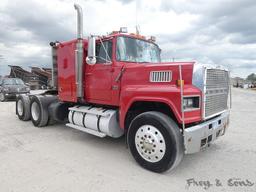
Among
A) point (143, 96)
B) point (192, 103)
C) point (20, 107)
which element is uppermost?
point (143, 96)

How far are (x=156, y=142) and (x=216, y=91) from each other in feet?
5.01

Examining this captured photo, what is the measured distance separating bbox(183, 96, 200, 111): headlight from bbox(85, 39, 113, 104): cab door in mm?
1881

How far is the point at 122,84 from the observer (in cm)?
458

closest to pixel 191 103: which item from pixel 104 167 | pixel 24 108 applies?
pixel 104 167

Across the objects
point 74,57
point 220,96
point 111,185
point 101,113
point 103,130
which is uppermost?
point 74,57

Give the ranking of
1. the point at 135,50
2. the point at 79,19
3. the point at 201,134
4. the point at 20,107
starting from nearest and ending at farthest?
the point at 201,134
the point at 135,50
the point at 79,19
the point at 20,107

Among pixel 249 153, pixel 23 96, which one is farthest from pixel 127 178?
pixel 23 96

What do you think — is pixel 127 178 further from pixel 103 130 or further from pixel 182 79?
pixel 182 79

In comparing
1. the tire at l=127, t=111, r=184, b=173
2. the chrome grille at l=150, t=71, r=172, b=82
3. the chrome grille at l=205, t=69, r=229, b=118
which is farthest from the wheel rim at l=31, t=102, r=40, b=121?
the chrome grille at l=205, t=69, r=229, b=118

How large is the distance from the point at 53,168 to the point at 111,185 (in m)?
1.22

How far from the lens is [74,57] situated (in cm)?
568

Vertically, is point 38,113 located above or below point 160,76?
below

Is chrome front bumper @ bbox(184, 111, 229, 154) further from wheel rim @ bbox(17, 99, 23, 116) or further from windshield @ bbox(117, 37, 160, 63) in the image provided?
wheel rim @ bbox(17, 99, 23, 116)

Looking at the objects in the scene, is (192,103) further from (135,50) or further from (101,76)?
(101,76)
